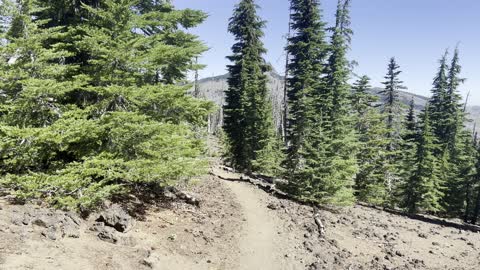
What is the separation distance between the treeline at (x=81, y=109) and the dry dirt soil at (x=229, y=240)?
1.16 m

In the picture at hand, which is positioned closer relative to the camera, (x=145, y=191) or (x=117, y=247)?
(x=117, y=247)

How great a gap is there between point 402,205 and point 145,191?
84.9 feet

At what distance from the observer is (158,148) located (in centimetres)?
1288

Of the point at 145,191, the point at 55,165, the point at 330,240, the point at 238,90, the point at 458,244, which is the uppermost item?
the point at 238,90

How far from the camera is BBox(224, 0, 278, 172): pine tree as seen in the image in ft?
102

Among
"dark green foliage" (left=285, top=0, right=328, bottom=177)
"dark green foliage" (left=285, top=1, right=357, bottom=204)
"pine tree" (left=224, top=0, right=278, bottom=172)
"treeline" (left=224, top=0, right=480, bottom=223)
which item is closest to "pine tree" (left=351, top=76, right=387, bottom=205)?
"treeline" (left=224, top=0, right=480, bottom=223)

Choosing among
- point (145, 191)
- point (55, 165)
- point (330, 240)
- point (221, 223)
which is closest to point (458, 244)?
point (330, 240)

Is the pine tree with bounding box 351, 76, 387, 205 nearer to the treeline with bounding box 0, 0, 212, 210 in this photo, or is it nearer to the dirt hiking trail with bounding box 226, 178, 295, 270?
the dirt hiking trail with bounding box 226, 178, 295, 270

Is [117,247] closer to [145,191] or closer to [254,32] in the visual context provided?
[145,191]

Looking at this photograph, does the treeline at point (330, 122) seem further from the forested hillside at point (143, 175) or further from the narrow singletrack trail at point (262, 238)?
the narrow singletrack trail at point (262, 238)

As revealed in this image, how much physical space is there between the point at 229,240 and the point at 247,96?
757 inches

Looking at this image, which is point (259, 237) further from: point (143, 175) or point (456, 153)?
point (456, 153)

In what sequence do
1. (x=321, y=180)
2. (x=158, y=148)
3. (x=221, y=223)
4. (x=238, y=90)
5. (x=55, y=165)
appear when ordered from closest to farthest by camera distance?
(x=55, y=165)
(x=158, y=148)
(x=221, y=223)
(x=321, y=180)
(x=238, y=90)

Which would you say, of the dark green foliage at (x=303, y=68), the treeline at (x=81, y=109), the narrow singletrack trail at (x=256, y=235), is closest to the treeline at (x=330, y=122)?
the dark green foliage at (x=303, y=68)
